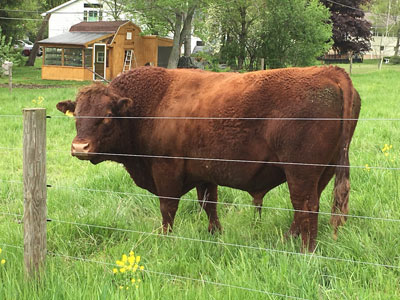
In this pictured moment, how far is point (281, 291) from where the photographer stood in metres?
3.16

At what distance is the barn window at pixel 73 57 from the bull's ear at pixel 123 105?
87.2 feet

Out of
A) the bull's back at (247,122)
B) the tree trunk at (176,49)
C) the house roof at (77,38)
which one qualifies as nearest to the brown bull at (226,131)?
the bull's back at (247,122)

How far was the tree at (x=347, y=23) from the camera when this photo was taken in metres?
40.8

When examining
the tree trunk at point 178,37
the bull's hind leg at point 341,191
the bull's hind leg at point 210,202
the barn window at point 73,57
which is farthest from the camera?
the tree trunk at point 178,37

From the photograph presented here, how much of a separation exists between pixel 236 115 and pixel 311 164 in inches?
29.6

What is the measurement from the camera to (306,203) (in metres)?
3.96

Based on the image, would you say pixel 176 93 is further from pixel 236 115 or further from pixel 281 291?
pixel 281 291

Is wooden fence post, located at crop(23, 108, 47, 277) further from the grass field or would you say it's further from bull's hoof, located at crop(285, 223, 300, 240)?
bull's hoof, located at crop(285, 223, 300, 240)

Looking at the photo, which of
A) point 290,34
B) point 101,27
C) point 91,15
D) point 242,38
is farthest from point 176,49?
point 91,15

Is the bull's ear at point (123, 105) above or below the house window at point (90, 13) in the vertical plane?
below

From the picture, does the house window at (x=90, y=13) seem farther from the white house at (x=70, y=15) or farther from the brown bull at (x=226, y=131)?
the brown bull at (x=226, y=131)

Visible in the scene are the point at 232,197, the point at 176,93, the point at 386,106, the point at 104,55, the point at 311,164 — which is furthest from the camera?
the point at 104,55

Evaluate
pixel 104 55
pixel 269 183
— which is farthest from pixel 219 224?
pixel 104 55

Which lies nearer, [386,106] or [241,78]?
[241,78]
